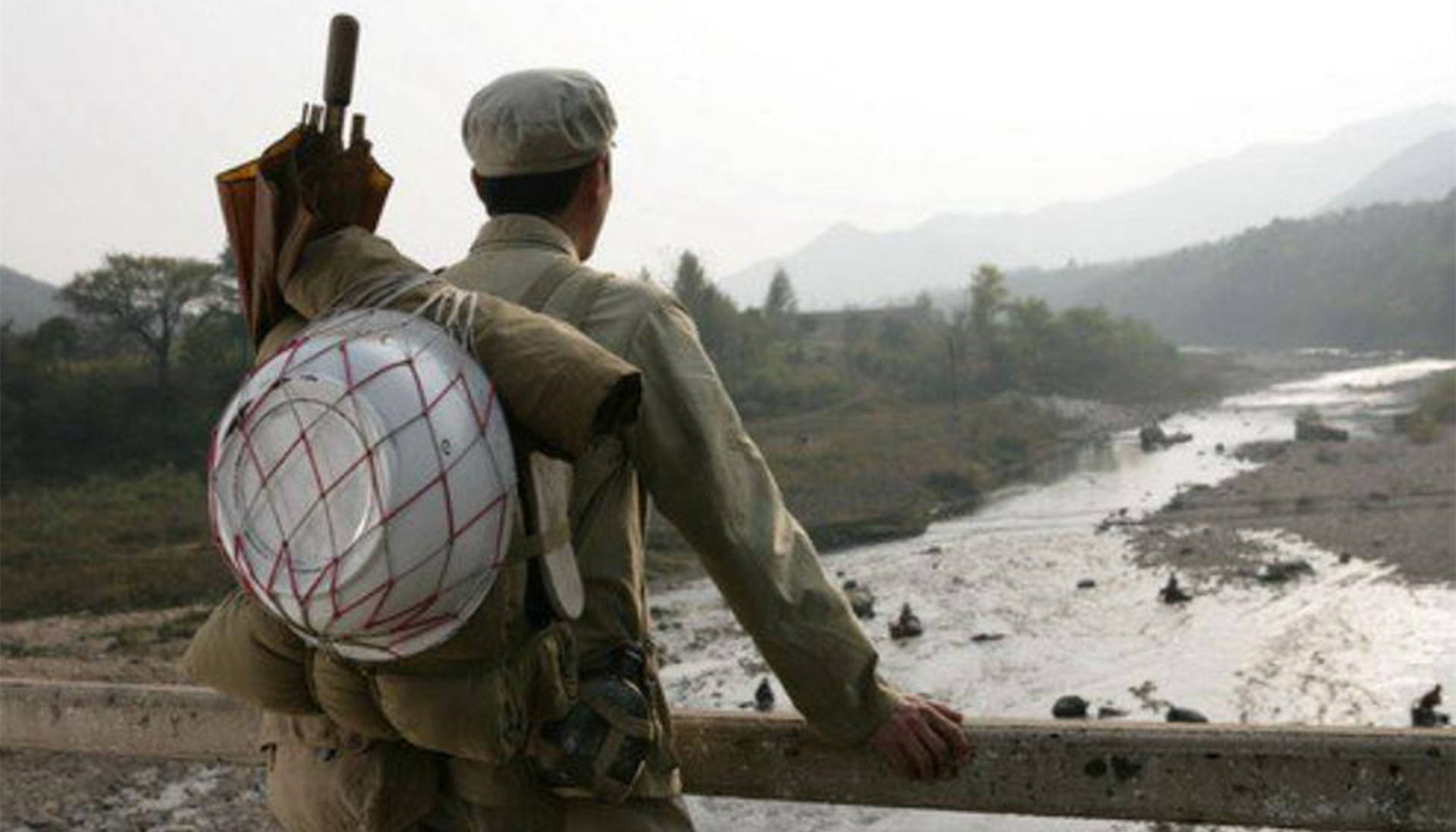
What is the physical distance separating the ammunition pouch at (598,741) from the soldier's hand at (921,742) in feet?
1.24

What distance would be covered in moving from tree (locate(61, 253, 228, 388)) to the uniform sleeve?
46.8 m

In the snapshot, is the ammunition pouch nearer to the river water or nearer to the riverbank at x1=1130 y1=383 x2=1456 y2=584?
the river water

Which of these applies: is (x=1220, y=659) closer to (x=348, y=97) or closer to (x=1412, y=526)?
(x=1412, y=526)

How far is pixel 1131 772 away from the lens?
76.6 inches

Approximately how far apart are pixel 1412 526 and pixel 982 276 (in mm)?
51582

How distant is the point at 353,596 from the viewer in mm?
1479

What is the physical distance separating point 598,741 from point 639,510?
1.19 feet

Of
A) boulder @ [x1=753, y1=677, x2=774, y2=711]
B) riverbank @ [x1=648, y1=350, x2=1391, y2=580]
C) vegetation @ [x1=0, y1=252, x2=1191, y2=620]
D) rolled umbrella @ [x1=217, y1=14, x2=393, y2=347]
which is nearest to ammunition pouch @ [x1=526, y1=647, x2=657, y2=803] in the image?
rolled umbrella @ [x1=217, y1=14, x2=393, y2=347]

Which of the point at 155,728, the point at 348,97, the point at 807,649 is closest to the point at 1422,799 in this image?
the point at 807,649

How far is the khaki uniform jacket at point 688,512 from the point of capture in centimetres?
181

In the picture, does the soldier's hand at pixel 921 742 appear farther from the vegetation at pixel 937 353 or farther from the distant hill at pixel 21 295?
the distant hill at pixel 21 295

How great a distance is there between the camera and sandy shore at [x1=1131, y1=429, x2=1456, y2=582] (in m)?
24.0

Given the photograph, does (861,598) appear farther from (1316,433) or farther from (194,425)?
(1316,433)

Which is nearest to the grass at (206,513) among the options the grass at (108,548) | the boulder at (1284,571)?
the grass at (108,548)
